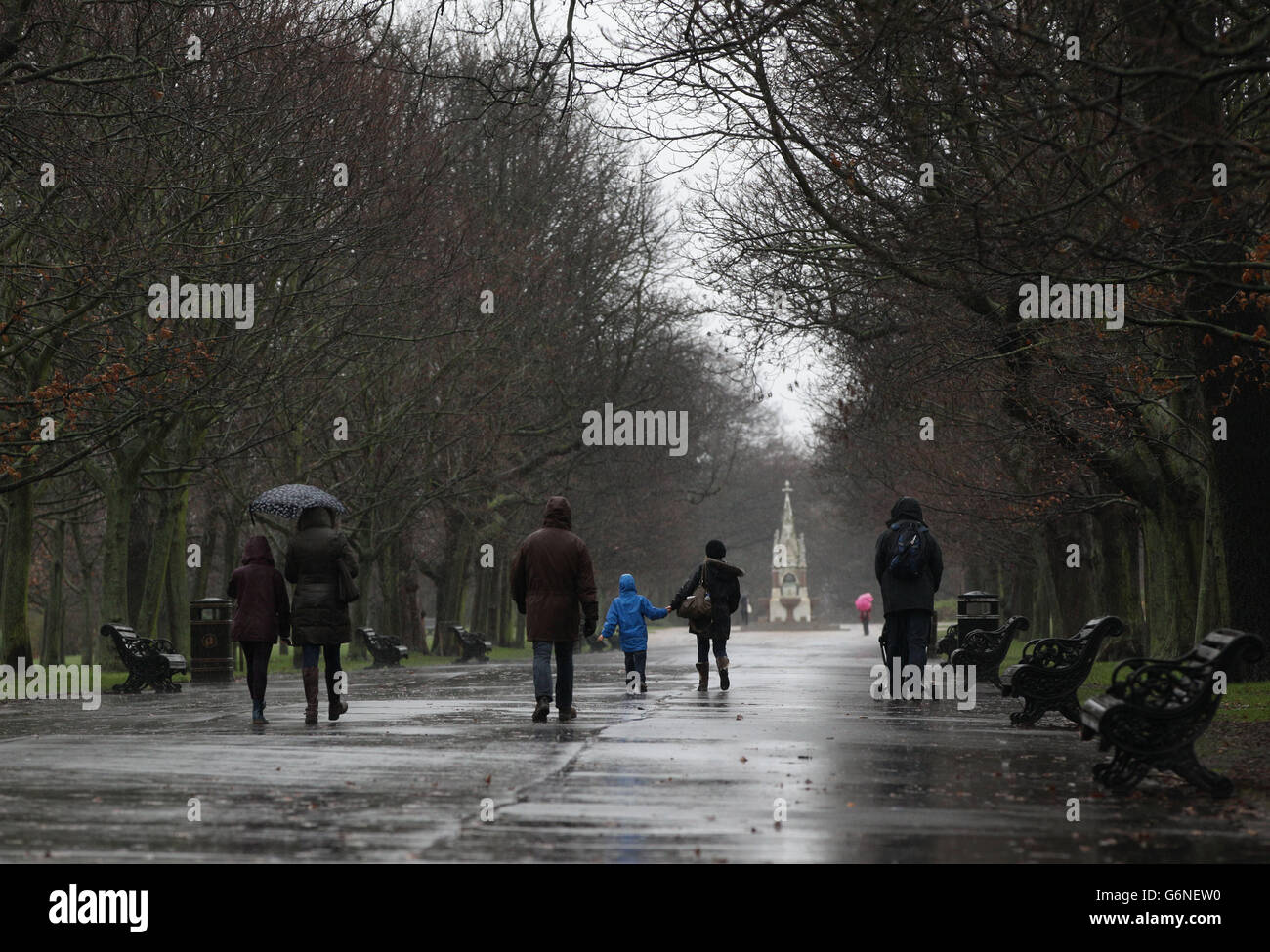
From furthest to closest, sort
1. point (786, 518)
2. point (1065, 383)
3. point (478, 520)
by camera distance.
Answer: point (786, 518) → point (478, 520) → point (1065, 383)

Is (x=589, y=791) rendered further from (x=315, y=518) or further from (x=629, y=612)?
(x=629, y=612)

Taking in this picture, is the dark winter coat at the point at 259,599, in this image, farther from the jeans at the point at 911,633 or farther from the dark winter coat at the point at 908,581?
the jeans at the point at 911,633

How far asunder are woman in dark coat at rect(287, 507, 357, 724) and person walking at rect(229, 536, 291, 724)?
20cm

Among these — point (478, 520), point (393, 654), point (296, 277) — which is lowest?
point (393, 654)

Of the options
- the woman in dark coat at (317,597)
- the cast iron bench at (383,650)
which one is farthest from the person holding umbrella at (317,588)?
the cast iron bench at (383,650)

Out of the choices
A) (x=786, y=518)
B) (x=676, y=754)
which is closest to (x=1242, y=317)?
(x=676, y=754)

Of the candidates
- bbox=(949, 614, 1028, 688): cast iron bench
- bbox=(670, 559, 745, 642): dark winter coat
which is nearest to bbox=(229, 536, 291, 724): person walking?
bbox=(670, 559, 745, 642): dark winter coat

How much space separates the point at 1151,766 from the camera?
10.8m

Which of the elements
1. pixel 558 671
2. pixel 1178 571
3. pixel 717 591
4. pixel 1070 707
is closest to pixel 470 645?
pixel 717 591

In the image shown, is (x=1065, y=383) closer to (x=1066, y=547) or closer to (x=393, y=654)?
(x=1066, y=547)

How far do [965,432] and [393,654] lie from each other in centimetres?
1197

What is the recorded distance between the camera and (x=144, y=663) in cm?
2373

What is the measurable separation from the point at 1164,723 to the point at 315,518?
8596 millimetres

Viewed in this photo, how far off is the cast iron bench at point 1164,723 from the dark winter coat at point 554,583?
19.8 feet
